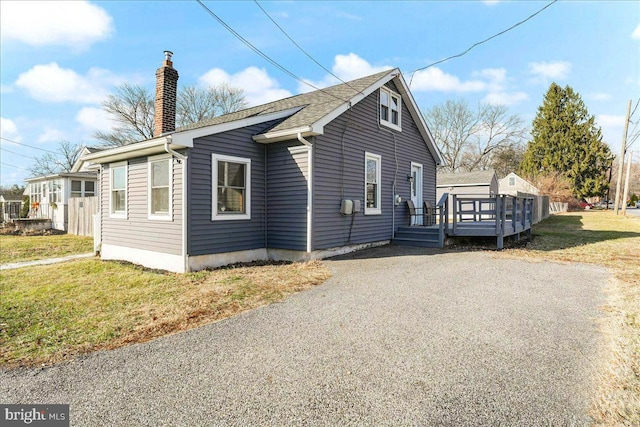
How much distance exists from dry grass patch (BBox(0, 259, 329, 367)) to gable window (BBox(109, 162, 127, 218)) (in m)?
1.81

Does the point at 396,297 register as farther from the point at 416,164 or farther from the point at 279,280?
the point at 416,164

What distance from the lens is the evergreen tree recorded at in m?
41.8

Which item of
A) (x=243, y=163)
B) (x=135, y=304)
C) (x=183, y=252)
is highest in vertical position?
(x=243, y=163)

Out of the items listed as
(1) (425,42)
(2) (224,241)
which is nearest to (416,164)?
(1) (425,42)

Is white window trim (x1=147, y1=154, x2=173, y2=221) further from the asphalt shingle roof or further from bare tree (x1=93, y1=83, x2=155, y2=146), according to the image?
bare tree (x1=93, y1=83, x2=155, y2=146)

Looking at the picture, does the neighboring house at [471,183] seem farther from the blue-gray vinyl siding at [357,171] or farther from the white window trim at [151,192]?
the white window trim at [151,192]

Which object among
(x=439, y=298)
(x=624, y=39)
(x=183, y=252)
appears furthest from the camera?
(x=624, y=39)

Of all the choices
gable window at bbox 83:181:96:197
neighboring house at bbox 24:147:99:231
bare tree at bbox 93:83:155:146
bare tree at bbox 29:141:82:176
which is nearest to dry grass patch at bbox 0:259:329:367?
neighboring house at bbox 24:147:99:231

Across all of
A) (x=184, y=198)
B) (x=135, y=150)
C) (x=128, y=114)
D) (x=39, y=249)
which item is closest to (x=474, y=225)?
(x=184, y=198)

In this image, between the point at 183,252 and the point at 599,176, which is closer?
the point at 183,252

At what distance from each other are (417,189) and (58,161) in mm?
41987

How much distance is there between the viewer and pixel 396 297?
5465 mm

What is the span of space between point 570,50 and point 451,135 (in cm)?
3072

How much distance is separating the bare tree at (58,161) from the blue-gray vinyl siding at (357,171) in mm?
38696
